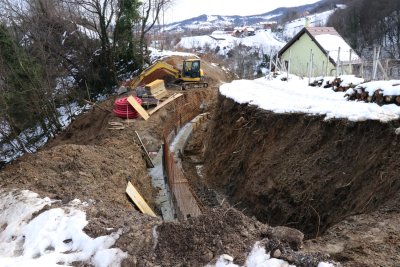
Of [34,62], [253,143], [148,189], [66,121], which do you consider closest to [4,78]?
[34,62]

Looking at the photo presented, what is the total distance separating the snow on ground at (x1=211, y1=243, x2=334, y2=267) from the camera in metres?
4.38

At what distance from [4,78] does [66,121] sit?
7344mm

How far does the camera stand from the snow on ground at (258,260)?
4.38 m

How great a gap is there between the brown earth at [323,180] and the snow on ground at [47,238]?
3.18 meters

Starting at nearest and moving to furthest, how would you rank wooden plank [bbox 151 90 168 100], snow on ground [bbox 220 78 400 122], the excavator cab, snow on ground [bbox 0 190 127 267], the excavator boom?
snow on ground [bbox 0 190 127 267] → snow on ground [bbox 220 78 400 122] → wooden plank [bbox 151 90 168 100] → the excavator cab → the excavator boom

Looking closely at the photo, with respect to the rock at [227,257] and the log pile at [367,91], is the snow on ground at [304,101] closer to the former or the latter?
the log pile at [367,91]

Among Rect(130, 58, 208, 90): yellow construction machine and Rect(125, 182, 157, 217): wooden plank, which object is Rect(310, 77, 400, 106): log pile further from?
Rect(130, 58, 208, 90): yellow construction machine

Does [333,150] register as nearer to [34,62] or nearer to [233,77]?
[34,62]

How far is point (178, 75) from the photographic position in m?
25.7

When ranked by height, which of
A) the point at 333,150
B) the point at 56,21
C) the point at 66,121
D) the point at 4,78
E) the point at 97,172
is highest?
the point at 56,21

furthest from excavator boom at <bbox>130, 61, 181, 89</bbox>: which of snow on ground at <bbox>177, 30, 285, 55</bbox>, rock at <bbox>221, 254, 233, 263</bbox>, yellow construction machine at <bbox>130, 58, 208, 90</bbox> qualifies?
snow on ground at <bbox>177, 30, 285, 55</bbox>

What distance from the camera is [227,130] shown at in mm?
13461

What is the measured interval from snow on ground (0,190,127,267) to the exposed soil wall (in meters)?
4.40

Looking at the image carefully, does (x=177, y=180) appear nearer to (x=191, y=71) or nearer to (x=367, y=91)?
(x=367, y=91)
